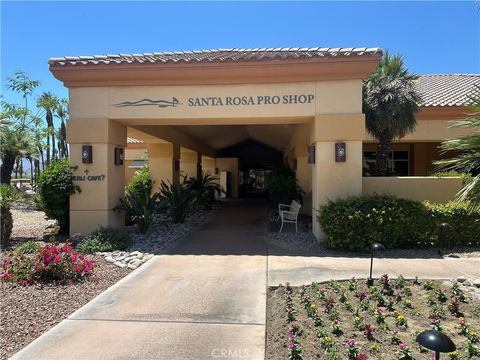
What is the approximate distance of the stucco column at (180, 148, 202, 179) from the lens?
67.4ft

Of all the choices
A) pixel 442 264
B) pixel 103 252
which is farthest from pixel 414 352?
pixel 103 252

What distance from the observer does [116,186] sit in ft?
34.1

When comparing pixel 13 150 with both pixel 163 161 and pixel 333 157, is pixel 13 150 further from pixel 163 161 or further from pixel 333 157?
pixel 333 157

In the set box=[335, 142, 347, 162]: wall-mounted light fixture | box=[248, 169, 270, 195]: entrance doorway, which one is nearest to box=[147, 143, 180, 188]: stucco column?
box=[335, 142, 347, 162]: wall-mounted light fixture

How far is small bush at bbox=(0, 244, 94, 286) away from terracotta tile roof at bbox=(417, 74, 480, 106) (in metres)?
13.0

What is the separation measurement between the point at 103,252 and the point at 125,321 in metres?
3.85

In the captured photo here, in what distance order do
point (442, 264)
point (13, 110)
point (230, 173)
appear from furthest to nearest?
point (230, 173)
point (13, 110)
point (442, 264)

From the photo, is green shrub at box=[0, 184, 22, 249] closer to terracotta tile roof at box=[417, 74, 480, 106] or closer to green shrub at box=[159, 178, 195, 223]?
green shrub at box=[159, 178, 195, 223]

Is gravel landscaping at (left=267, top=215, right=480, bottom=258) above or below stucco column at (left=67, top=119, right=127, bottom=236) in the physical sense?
below

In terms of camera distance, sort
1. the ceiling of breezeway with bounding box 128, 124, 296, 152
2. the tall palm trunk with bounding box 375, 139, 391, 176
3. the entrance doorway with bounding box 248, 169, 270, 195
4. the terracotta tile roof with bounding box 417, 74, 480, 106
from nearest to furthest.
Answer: the tall palm trunk with bounding box 375, 139, 391, 176 → the ceiling of breezeway with bounding box 128, 124, 296, 152 → the terracotta tile roof with bounding box 417, 74, 480, 106 → the entrance doorway with bounding box 248, 169, 270, 195

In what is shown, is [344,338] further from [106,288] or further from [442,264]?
[442,264]

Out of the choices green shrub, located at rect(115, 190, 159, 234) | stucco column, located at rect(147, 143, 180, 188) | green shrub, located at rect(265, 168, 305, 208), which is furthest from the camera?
stucco column, located at rect(147, 143, 180, 188)

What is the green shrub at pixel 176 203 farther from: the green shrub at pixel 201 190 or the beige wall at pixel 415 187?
the beige wall at pixel 415 187

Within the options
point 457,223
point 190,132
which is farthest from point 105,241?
point 190,132
